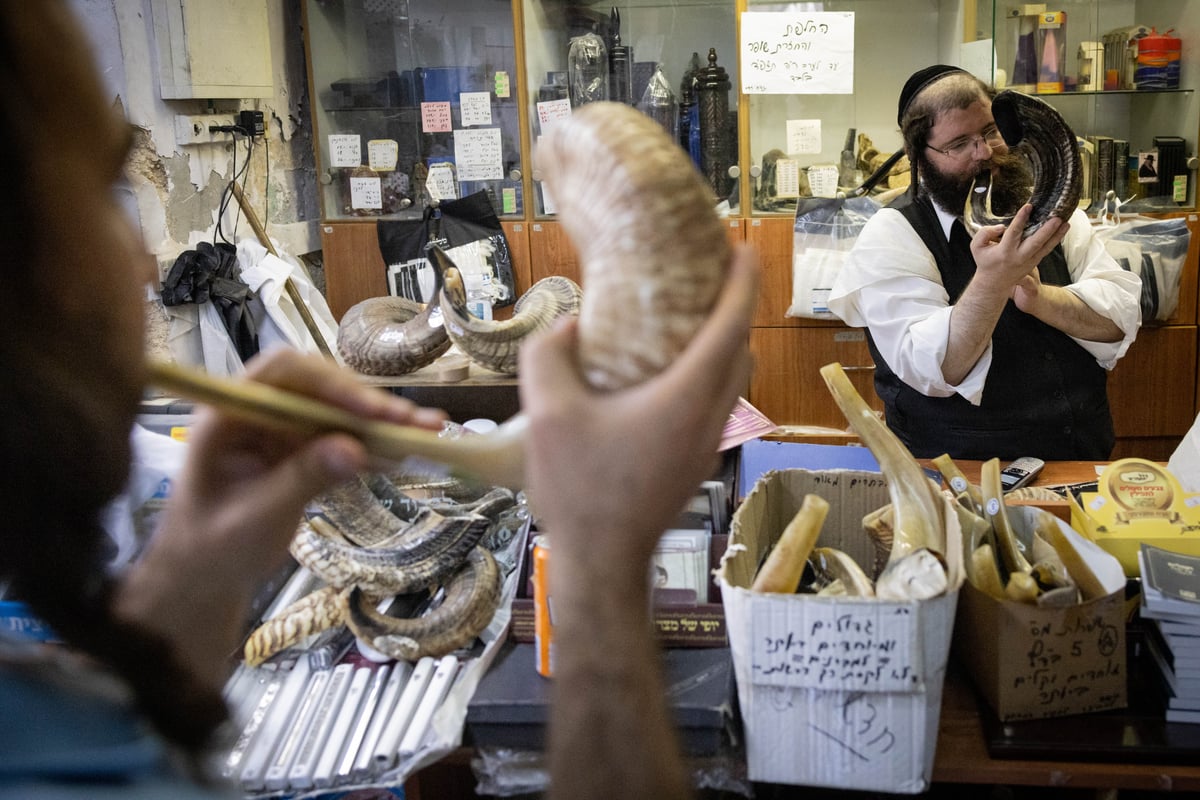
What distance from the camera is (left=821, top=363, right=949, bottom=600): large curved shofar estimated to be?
1420mm

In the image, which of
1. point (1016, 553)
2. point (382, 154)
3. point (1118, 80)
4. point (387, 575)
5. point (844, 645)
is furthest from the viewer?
point (382, 154)

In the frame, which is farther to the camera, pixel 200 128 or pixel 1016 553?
pixel 200 128

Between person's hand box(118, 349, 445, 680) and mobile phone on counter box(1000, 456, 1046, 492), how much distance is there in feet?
5.58

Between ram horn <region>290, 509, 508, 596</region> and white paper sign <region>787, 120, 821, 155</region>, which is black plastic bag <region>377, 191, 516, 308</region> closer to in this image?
white paper sign <region>787, 120, 821, 155</region>

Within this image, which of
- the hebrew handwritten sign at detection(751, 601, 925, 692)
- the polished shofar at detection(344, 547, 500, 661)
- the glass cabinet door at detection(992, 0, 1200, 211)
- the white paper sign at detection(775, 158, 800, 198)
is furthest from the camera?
the white paper sign at detection(775, 158, 800, 198)

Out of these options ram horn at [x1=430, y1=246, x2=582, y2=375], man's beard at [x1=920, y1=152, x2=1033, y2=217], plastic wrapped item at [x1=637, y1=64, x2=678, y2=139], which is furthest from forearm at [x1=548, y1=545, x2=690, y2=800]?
plastic wrapped item at [x1=637, y1=64, x2=678, y2=139]


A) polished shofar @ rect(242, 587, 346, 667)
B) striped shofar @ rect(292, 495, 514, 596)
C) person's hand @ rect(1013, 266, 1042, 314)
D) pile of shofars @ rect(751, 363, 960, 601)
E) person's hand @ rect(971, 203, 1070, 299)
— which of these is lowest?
polished shofar @ rect(242, 587, 346, 667)

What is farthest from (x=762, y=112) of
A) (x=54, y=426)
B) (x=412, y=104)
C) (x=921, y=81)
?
(x=54, y=426)

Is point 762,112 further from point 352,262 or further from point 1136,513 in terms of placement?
point 1136,513

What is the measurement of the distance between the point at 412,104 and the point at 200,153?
3.21ft

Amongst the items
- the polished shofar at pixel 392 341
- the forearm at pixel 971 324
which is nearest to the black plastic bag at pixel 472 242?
the polished shofar at pixel 392 341

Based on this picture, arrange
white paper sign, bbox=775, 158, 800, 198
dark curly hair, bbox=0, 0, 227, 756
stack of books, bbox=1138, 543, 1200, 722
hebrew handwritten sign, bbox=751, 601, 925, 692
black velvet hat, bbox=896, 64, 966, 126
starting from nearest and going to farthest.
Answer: dark curly hair, bbox=0, 0, 227, 756, hebrew handwritten sign, bbox=751, 601, 925, 692, stack of books, bbox=1138, 543, 1200, 722, black velvet hat, bbox=896, 64, 966, 126, white paper sign, bbox=775, 158, 800, 198

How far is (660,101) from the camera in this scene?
439 cm

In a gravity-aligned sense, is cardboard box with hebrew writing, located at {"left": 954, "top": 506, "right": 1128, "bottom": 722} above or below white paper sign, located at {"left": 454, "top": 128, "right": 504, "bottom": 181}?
below
